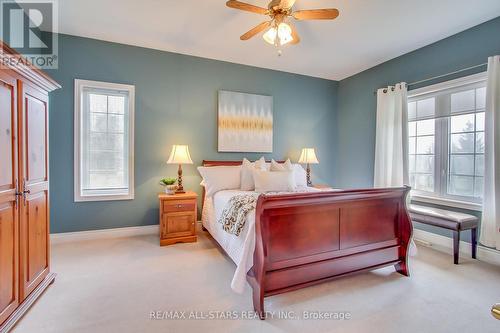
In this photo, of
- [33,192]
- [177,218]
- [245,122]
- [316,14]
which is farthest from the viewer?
[245,122]

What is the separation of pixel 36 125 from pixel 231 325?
220cm

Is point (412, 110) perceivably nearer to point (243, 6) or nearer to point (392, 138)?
point (392, 138)

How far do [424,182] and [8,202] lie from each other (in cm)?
466

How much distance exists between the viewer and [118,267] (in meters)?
2.58

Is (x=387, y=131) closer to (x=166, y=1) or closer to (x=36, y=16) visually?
(x=166, y=1)

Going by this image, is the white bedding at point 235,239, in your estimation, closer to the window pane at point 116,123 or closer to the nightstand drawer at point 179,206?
the nightstand drawer at point 179,206

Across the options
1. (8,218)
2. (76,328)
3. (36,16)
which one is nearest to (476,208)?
(76,328)

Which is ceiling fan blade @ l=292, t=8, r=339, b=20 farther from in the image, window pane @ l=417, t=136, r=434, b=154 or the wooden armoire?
window pane @ l=417, t=136, r=434, b=154

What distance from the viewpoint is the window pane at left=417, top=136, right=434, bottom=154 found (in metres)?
3.50

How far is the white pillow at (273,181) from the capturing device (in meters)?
3.29

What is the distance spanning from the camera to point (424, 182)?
11.8ft

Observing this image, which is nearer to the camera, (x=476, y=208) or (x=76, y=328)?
(x=76, y=328)

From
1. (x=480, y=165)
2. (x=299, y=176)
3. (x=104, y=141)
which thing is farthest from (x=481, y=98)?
(x=104, y=141)

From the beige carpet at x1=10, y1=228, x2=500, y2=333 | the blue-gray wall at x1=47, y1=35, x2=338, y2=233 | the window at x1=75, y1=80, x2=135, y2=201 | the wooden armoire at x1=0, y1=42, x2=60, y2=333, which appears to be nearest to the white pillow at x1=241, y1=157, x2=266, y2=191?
the blue-gray wall at x1=47, y1=35, x2=338, y2=233
